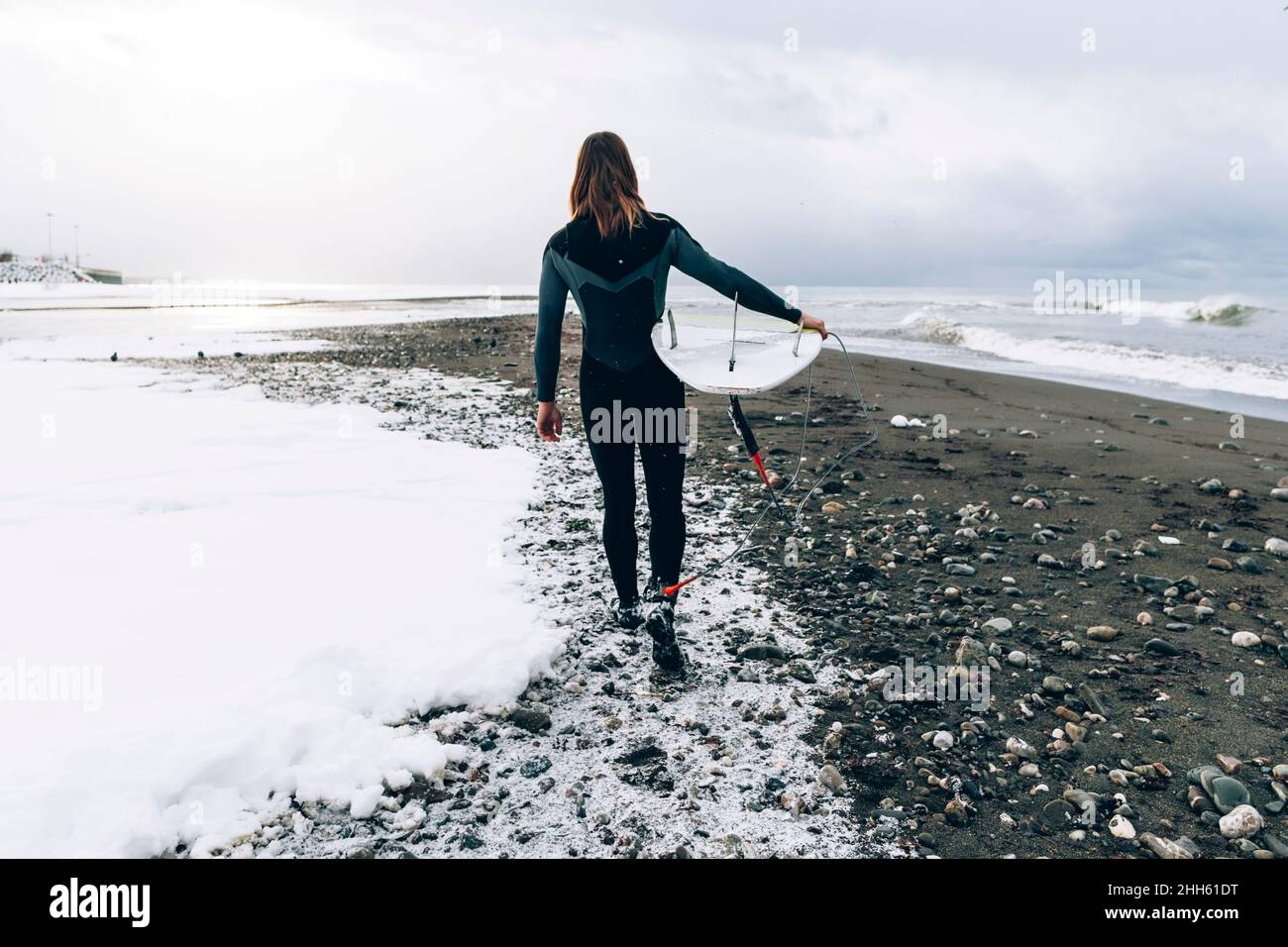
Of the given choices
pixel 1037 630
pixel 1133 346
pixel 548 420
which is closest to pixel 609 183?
pixel 548 420

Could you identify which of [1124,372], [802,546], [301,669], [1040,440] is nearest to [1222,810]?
[802,546]

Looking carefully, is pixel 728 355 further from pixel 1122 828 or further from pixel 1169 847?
pixel 1169 847

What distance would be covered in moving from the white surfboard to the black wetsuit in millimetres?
146

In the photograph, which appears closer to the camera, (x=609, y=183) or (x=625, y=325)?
(x=609, y=183)

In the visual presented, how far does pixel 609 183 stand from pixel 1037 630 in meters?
3.97

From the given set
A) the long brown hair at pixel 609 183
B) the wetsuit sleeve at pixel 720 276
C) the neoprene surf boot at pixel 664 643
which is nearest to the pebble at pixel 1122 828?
the neoprene surf boot at pixel 664 643

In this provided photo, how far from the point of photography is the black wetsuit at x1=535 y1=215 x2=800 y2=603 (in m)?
4.41

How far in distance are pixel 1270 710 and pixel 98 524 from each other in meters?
8.27

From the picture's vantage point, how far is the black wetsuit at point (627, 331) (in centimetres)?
441

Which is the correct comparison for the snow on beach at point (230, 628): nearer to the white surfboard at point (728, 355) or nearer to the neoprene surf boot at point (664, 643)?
the neoprene surf boot at point (664, 643)

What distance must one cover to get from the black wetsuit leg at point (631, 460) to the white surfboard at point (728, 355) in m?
0.18

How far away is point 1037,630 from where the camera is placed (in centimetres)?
497

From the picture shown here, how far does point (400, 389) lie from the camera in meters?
14.0

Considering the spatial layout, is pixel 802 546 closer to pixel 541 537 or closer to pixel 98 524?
pixel 541 537
